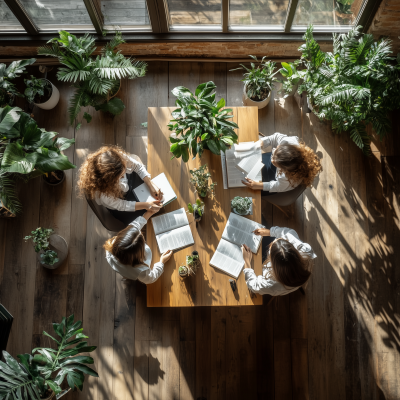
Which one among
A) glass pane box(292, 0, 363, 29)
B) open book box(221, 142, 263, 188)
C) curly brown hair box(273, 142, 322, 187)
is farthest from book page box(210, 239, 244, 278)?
glass pane box(292, 0, 363, 29)

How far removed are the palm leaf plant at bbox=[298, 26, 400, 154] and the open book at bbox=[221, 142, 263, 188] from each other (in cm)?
82

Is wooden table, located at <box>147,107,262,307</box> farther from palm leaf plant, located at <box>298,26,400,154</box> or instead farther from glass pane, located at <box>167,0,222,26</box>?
glass pane, located at <box>167,0,222,26</box>

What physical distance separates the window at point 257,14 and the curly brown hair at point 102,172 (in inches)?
75.7

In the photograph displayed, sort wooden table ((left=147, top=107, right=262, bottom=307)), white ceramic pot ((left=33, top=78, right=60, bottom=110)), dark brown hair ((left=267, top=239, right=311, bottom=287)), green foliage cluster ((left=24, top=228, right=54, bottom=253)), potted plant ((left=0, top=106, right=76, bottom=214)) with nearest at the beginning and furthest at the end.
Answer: dark brown hair ((left=267, top=239, right=311, bottom=287)) → wooden table ((left=147, top=107, right=262, bottom=307)) → potted plant ((left=0, top=106, right=76, bottom=214)) → green foliage cluster ((left=24, top=228, right=54, bottom=253)) → white ceramic pot ((left=33, top=78, right=60, bottom=110))

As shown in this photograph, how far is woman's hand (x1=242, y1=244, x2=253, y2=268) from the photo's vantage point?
2.35 metres

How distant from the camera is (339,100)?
111 inches

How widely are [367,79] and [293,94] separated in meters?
0.87

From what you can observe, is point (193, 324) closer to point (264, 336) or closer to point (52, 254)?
point (264, 336)

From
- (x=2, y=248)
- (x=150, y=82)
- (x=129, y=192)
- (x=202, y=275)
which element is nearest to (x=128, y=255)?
(x=202, y=275)

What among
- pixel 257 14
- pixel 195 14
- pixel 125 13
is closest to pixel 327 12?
pixel 257 14

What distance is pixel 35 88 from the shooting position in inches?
128

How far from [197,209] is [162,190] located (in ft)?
1.11

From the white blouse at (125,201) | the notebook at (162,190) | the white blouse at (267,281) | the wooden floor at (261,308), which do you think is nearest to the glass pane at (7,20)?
the wooden floor at (261,308)

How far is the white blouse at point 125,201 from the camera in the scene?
255 cm
